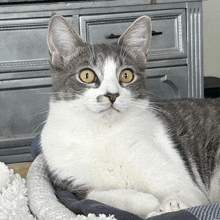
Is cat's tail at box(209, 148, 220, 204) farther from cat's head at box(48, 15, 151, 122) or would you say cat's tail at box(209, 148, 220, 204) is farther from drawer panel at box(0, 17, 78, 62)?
drawer panel at box(0, 17, 78, 62)

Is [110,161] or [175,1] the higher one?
[175,1]

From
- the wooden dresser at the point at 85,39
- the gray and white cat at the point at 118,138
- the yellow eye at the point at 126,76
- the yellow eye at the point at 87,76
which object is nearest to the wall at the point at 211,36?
the wooden dresser at the point at 85,39

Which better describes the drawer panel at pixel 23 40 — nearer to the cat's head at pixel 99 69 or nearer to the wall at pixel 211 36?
the cat's head at pixel 99 69

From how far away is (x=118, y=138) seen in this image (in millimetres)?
1089

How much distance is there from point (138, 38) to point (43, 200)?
724 mm

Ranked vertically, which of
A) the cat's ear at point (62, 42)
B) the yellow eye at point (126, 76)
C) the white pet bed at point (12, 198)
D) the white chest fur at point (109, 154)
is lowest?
the white pet bed at point (12, 198)

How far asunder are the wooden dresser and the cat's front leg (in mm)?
1040

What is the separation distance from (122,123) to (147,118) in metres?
0.13

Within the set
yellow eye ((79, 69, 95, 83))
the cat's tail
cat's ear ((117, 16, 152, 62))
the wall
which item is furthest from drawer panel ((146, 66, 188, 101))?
the wall

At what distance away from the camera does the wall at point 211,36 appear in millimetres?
2980

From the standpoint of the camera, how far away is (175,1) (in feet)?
6.43

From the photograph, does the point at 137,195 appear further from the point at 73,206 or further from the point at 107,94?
the point at 107,94

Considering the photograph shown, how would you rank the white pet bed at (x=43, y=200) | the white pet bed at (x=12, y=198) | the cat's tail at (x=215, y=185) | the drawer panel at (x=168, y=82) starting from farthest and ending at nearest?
the drawer panel at (x=168, y=82)
the cat's tail at (x=215, y=185)
the white pet bed at (x=12, y=198)
the white pet bed at (x=43, y=200)

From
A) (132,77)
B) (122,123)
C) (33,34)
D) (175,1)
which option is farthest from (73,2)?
(122,123)
